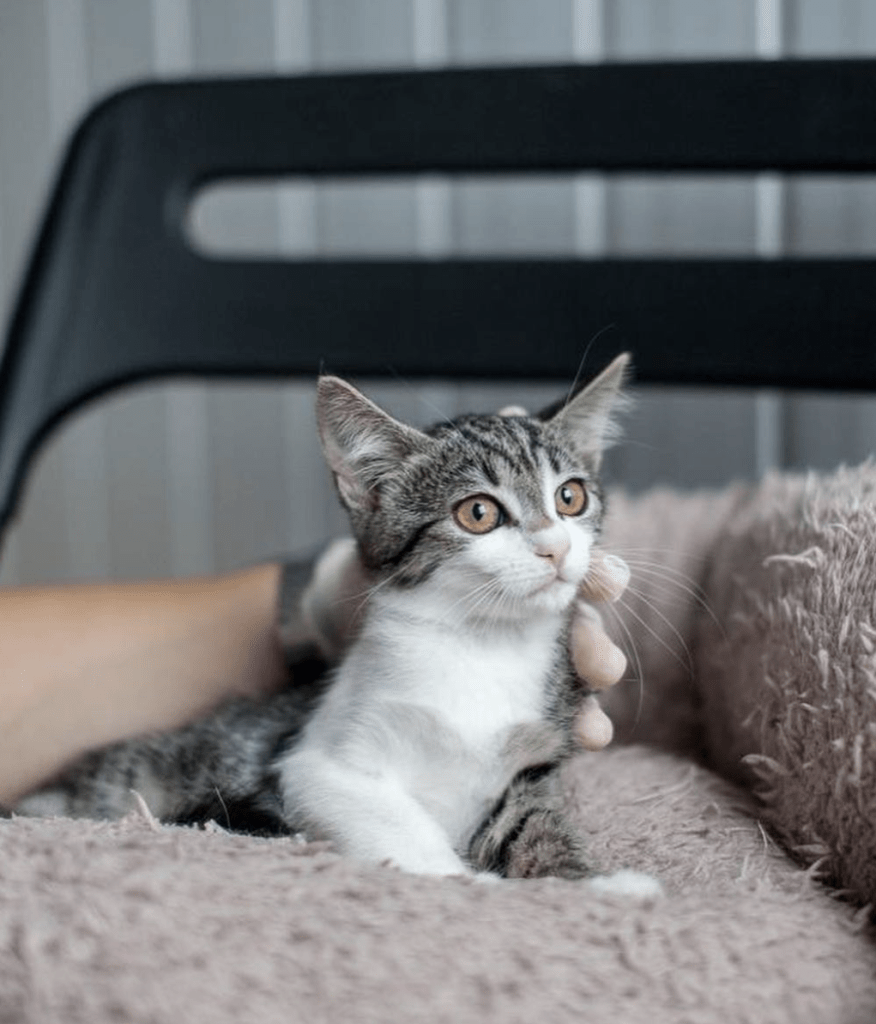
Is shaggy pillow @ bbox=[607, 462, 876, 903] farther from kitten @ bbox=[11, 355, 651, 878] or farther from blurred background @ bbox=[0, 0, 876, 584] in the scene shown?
blurred background @ bbox=[0, 0, 876, 584]

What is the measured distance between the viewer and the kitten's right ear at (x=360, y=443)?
0.91 metres

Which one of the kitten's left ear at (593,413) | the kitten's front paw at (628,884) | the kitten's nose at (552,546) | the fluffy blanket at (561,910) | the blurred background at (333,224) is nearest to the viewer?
the fluffy blanket at (561,910)

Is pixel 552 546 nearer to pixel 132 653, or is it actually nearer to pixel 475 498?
pixel 475 498

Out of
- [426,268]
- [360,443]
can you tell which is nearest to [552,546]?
[360,443]

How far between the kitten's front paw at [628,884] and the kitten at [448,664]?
4cm

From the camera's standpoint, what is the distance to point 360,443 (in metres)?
0.94

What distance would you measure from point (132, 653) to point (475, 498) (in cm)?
43

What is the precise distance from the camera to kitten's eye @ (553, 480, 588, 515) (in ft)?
3.03

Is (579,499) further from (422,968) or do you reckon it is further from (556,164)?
(556,164)

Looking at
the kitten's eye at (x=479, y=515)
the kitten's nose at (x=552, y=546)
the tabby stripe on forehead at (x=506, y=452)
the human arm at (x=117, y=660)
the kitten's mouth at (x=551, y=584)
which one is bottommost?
the human arm at (x=117, y=660)

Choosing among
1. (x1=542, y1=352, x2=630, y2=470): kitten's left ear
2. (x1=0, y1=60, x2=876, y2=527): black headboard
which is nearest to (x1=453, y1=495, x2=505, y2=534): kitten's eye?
(x1=542, y1=352, x2=630, y2=470): kitten's left ear

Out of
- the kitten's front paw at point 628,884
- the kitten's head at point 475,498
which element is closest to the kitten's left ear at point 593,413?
the kitten's head at point 475,498

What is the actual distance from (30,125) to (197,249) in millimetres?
677

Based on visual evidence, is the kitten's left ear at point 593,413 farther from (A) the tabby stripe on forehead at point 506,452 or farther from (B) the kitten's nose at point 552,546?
(B) the kitten's nose at point 552,546
